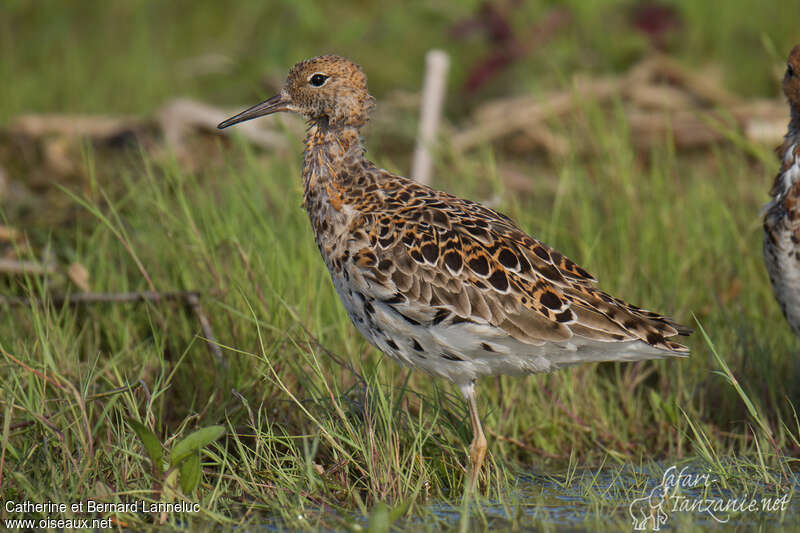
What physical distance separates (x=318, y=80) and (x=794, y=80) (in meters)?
2.75

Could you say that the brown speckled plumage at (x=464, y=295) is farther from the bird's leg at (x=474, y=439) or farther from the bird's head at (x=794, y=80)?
the bird's head at (x=794, y=80)

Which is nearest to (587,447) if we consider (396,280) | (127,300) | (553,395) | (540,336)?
(553,395)

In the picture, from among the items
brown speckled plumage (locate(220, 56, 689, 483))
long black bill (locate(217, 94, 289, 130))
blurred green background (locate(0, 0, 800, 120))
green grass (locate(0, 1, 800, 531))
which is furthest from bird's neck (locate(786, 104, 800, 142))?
blurred green background (locate(0, 0, 800, 120))

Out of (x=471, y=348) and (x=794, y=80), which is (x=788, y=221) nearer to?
(x=794, y=80)

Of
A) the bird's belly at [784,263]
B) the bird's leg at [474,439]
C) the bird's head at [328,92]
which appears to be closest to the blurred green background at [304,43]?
the bird's head at [328,92]

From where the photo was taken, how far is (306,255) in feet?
23.3

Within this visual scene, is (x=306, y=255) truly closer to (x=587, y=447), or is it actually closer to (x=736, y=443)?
(x=587, y=447)

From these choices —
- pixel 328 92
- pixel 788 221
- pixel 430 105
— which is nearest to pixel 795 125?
pixel 788 221

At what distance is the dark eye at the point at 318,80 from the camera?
241 inches

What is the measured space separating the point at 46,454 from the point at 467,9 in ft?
27.1

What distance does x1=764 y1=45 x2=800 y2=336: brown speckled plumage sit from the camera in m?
5.79

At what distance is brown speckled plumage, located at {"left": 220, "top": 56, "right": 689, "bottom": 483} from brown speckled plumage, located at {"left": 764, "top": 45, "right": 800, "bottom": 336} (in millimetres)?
759

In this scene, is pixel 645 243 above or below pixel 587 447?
above

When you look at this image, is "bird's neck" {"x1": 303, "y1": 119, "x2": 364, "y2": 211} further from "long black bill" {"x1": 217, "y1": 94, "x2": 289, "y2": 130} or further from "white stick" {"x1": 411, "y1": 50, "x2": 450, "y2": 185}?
"white stick" {"x1": 411, "y1": 50, "x2": 450, "y2": 185}
